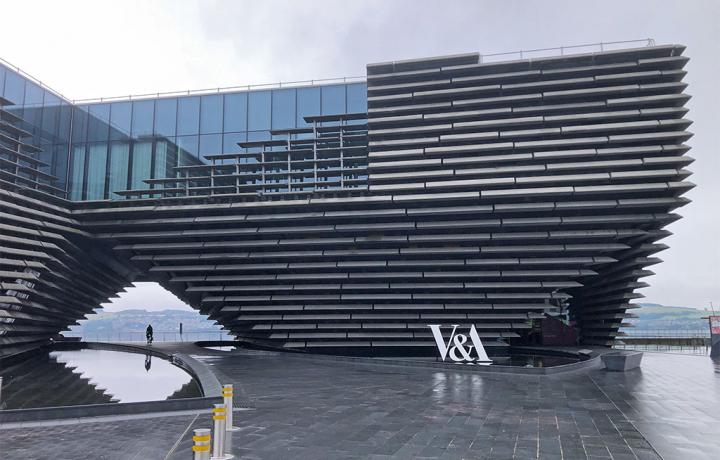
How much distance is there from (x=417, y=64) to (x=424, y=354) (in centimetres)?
1382

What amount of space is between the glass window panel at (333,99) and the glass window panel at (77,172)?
12.6 meters

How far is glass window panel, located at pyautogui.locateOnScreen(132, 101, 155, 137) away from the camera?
26500 mm

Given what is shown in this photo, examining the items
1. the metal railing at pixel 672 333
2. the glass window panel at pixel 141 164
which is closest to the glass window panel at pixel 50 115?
the glass window panel at pixel 141 164

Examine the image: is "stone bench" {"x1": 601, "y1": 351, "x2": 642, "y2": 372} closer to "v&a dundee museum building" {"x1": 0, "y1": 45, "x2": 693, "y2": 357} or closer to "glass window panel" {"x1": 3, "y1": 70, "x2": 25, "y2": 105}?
"v&a dundee museum building" {"x1": 0, "y1": 45, "x2": 693, "y2": 357}

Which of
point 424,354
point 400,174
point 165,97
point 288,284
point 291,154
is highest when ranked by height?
point 165,97

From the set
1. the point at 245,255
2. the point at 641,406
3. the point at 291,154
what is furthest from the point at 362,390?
the point at 291,154

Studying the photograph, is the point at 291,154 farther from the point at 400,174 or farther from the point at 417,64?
the point at 417,64

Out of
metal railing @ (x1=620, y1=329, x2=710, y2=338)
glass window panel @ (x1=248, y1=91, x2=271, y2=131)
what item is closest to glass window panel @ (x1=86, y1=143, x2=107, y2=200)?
glass window panel @ (x1=248, y1=91, x2=271, y2=131)

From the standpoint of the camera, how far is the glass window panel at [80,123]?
26422 mm

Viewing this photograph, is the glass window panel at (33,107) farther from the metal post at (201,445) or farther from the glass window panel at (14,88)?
the metal post at (201,445)

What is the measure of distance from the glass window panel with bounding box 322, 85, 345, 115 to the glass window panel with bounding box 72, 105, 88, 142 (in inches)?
497

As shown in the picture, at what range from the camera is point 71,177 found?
2566 centimetres

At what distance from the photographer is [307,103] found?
25.2m

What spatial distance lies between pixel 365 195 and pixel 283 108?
22.5 ft
